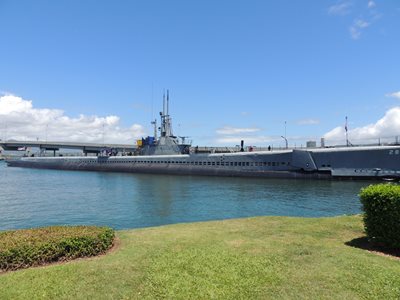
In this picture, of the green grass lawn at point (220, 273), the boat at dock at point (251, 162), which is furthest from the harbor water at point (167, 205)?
the green grass lawn at point (220, 273)

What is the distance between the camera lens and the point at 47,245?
301 inches

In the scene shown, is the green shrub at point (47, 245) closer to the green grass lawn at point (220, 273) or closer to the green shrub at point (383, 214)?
the green grass lawn at point (220, 273)

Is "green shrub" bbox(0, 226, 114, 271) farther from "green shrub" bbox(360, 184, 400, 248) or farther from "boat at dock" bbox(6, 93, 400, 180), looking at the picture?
"boat at dock" bbox(6, 93, 400, 180)

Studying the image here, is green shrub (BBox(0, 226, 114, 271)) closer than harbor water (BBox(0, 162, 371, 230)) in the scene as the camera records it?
Yes

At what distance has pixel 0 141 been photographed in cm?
15000

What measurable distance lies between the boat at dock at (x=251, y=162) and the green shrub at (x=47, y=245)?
133 feet

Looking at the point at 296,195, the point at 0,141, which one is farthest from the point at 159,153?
the point at 0,141

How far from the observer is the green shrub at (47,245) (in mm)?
7238

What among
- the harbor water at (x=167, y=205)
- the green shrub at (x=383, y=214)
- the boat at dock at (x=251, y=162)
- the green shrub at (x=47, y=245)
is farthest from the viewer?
the boat at dock at (x=251, y=162)

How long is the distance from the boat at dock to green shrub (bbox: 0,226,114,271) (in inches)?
1601

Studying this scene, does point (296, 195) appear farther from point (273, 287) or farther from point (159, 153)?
point (159, 153)

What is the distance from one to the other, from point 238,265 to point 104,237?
3521mm

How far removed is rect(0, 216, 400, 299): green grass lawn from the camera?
18.9 ft

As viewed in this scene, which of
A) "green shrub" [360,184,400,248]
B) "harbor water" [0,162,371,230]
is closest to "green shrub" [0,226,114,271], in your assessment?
"green shrub" [360,184,400,248]
